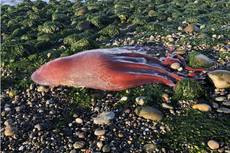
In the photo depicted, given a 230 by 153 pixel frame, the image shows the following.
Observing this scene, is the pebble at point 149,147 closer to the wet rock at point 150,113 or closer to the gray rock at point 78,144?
the wet rock at point 150,113

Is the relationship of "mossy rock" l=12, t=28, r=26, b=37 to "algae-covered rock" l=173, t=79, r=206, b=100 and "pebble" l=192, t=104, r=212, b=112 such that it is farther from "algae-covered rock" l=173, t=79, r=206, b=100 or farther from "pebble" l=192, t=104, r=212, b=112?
"pebble" l=192, t=104, r=212, b=112

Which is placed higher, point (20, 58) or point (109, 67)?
point (109, 67)

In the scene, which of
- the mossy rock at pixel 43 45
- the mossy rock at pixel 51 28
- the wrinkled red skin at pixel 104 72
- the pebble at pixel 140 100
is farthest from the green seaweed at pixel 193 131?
the mossy rock at pixel 51 28

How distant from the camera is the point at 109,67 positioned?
4.53m

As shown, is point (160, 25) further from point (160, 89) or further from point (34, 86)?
point (34, 86)

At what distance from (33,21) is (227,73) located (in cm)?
994

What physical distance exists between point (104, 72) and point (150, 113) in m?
1.50

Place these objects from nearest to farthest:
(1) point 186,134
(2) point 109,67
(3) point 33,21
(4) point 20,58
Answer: (1) point 186,134
(2) point 109,67
(4) point 20,58
(3) point 33,21

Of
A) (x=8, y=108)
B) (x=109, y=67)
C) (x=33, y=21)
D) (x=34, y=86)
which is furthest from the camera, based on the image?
(x=33, y=21)

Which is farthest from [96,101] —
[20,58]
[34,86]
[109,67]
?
[20,58]

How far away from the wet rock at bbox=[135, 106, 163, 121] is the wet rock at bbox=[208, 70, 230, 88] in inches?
65.3

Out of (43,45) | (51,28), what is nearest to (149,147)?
(43,45)

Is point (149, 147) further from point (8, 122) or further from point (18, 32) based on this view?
point (18, 32)

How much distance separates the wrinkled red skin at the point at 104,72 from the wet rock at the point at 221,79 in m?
0.78
